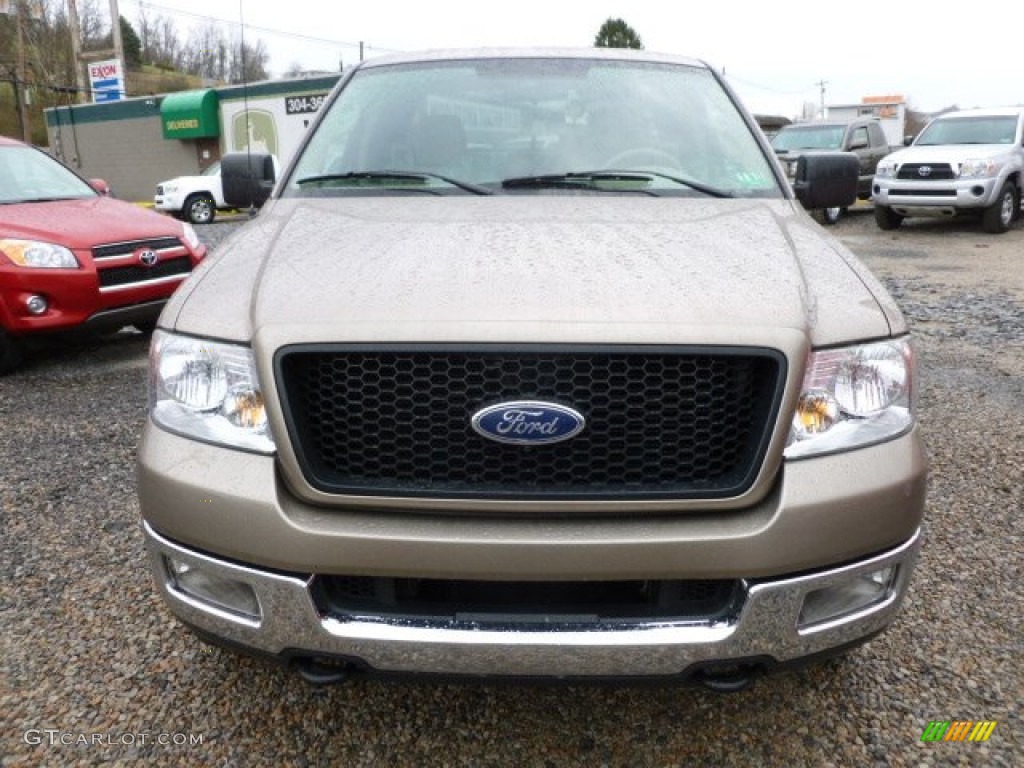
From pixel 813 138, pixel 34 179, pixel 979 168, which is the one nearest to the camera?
pixel 34 179

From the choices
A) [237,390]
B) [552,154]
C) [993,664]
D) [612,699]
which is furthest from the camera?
[552,154]

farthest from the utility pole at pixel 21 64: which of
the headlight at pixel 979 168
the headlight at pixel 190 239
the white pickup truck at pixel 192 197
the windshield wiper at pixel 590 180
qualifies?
the windshield wiper at pixel 590 180

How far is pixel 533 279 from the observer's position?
1.83 meters

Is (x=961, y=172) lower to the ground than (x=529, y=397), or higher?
lower

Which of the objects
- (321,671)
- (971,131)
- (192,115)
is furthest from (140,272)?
(192,115)

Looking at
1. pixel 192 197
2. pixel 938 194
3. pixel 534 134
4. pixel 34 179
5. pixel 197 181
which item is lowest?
pixel 192 197

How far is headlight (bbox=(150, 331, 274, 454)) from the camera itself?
1791 mm

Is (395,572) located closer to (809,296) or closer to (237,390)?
(237,390)

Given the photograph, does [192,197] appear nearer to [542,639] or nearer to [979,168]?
[979,168]

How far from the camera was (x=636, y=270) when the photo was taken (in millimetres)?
1895

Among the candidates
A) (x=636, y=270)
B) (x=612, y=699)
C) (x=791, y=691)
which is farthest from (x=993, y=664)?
(x=636, y=270)

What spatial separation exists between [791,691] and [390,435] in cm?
138

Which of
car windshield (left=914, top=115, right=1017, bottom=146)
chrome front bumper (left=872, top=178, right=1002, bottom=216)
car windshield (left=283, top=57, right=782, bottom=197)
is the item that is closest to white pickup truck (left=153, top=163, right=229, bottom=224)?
chrome front bumper (left=872, top=178, right=1002, bottom=216)

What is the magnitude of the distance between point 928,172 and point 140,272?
39.4ft
